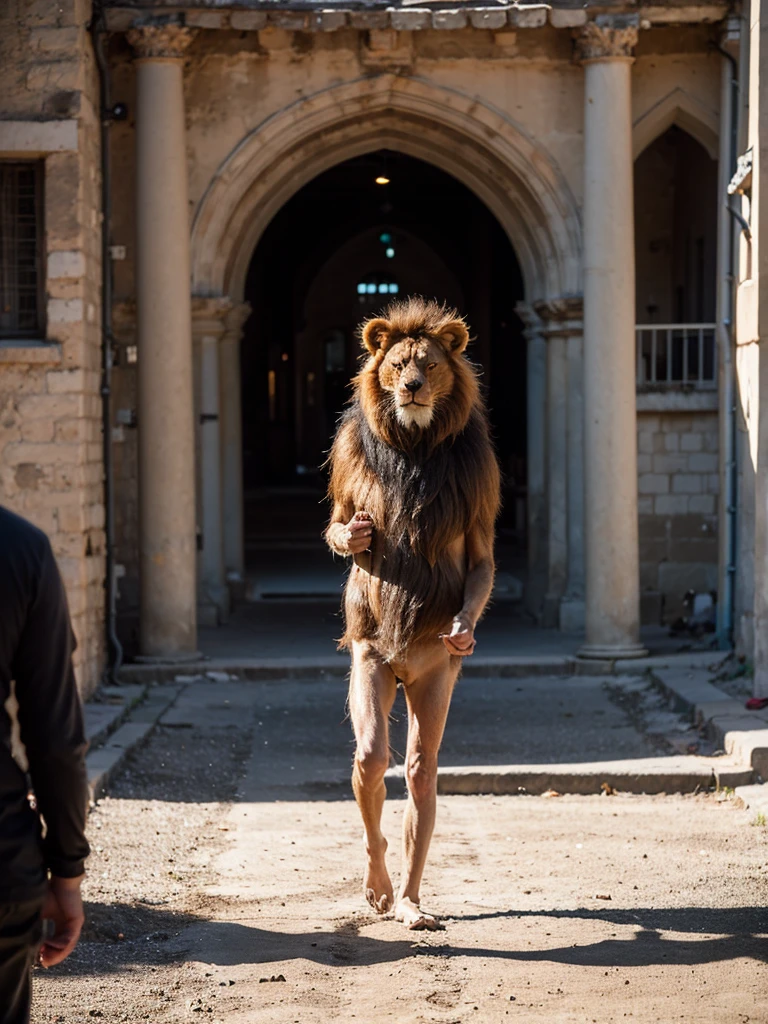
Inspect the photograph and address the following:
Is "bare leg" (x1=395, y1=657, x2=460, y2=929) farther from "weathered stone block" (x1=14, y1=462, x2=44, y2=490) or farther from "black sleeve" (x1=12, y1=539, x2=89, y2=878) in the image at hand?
"weathered stone block" (x1=14, y1=462, x2=44, y2=490)

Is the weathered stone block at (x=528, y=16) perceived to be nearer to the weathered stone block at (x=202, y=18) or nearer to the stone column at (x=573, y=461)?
the weathered stone block at (x=202, y=18)

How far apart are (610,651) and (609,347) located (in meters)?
2.36

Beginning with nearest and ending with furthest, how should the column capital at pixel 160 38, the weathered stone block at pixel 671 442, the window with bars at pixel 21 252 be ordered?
the window with bars at pixel 21 252
the column capital at pixel 160 38
the weathered stone block at pixel 671 442

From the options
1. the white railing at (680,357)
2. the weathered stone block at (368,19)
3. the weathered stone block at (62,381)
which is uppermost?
the weathered stone block at (368,19)

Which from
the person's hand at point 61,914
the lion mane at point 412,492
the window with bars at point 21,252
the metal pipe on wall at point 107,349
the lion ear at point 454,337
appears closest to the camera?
the person's hand at point 61,914

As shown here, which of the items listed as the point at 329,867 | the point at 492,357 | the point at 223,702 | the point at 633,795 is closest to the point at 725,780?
the point at 633,795

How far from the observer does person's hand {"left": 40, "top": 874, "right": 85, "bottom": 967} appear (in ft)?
9.09

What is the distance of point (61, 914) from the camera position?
2.78 metres

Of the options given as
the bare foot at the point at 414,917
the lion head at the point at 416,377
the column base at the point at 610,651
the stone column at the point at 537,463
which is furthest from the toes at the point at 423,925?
the stone column at the point at 537,463

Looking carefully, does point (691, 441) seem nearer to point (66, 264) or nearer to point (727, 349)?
point (727, 349)

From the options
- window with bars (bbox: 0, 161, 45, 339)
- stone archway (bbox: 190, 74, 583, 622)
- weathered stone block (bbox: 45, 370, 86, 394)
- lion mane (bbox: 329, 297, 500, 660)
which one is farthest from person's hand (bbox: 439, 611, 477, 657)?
stone archway (bbox: 190, 74, 583, 622)

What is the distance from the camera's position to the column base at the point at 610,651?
12.3 metres

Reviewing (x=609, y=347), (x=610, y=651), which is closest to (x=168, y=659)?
(x=610, y=651)

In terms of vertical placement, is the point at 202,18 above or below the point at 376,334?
above
